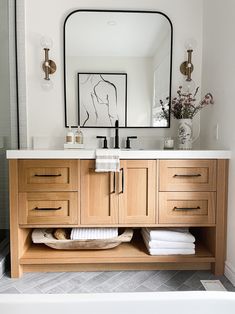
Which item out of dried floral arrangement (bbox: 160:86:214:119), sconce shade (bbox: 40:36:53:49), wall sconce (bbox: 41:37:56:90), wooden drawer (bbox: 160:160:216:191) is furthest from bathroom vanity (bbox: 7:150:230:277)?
sconce shade (bbox: 40:36:53:49)

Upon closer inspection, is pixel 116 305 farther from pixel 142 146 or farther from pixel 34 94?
pixel 34 94

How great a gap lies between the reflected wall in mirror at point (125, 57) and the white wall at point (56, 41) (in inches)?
2.4

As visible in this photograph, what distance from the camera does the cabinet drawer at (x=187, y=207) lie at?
1.90m

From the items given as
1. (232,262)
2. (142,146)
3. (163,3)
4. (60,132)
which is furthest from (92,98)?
(232,262)

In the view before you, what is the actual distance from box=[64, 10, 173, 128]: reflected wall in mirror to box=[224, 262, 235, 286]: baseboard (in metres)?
1.26

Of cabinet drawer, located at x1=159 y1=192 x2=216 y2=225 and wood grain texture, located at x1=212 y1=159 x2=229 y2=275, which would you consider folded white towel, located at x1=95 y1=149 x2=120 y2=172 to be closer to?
cabinet drawer, located at x1=159 y1=192 x2=216 y2=225

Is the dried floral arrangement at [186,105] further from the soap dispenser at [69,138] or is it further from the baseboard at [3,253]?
the baseboard at [3,253]

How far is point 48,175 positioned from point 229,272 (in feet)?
4.69

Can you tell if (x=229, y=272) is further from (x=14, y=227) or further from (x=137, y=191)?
(x=14, y=227)

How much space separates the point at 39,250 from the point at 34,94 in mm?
1301

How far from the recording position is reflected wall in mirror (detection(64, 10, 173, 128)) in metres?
2.30

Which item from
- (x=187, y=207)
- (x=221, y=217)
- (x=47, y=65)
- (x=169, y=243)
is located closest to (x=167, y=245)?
(x=169, y=243)

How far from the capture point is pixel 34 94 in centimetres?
232

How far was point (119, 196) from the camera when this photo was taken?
1.88 m
